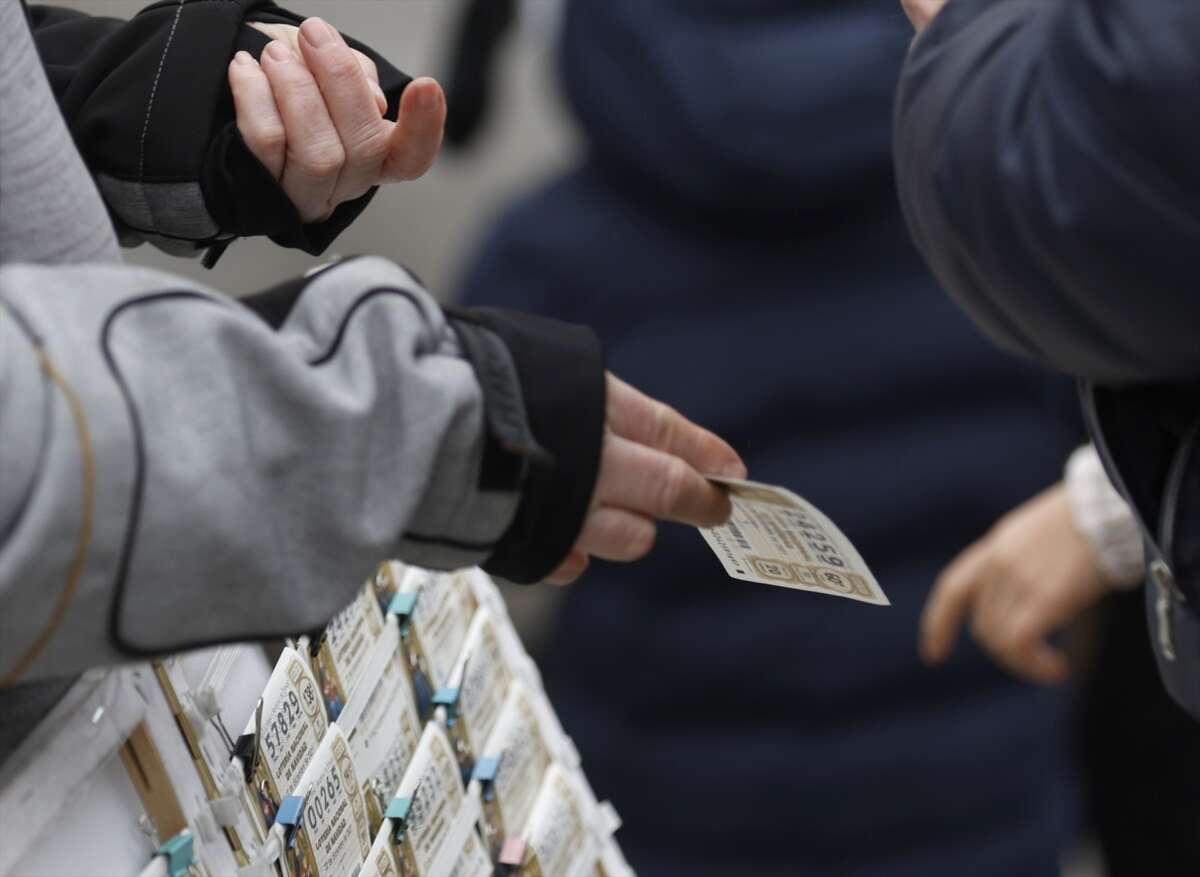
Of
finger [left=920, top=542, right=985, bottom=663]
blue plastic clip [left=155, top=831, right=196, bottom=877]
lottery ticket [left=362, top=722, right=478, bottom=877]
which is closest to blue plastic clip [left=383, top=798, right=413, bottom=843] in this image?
lottery ticket [left=362, top=722, right=478, bottom=877]

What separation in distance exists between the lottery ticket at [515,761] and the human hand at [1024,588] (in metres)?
0.71

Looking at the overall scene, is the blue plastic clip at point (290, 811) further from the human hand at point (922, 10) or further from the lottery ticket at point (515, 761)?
the human hand at point (922, 10)

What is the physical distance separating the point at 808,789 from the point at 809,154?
0.61 metres

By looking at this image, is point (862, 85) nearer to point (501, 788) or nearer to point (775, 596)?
point (775, 596)

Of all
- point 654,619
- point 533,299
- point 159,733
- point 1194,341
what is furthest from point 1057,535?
point 159,733

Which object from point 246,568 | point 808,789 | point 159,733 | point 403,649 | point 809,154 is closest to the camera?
point 246,568

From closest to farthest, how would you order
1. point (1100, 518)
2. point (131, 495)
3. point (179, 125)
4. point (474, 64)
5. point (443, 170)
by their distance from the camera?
point (131, 495)
point (179, 125)
point (1100, 518)
point (474, 64)
point (443, 170)

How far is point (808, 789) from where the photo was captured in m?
1.58

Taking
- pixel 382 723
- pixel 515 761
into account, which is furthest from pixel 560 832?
pixel 382 723

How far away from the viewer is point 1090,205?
59 cm

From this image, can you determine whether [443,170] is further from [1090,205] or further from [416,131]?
[1090,205]

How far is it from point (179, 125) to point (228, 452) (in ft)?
0.76

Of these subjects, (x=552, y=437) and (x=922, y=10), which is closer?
(x=552, y=437)

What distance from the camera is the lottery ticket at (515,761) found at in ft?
2.69
